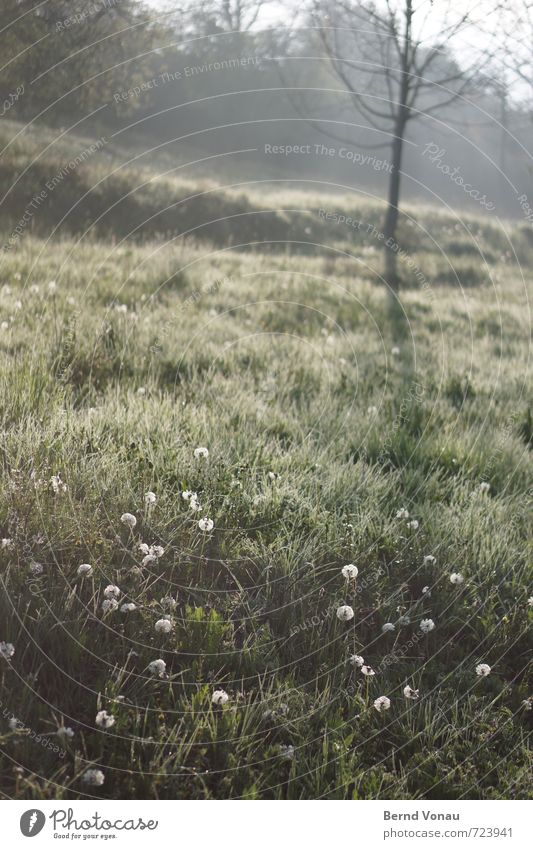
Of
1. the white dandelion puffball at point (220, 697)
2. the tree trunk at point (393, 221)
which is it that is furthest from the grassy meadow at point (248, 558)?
the tree trunk at point (393, 221)

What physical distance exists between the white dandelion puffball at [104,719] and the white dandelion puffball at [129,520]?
0.77 meters

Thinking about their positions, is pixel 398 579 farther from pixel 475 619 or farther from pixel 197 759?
pixel 197 759

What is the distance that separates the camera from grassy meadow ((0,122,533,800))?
2.25 metres

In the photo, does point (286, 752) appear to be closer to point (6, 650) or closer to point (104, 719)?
point (104, 719)

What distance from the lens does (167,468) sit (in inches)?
127

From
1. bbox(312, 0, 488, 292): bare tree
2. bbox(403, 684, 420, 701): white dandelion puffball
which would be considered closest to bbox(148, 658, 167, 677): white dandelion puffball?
bbox(403, 684, 420, 701): white dandelion puffball

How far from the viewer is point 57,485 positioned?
2.90 metres

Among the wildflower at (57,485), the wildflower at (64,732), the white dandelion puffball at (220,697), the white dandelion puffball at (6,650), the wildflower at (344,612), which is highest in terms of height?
the wildflower at (57,485)

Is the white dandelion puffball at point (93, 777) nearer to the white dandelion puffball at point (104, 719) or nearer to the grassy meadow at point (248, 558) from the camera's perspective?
the grassy meadow at point (248, 558)

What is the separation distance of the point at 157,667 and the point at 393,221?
7867 millimetres

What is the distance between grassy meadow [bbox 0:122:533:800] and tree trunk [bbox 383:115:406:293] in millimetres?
2833

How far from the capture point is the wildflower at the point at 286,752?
221 cm

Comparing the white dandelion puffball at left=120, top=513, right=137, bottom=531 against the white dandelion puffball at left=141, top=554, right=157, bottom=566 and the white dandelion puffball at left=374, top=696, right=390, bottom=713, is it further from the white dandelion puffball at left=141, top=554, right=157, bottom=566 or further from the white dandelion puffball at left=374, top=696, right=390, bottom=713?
the white dandelion puffball at left=374, top=696, right=390, bottom=713

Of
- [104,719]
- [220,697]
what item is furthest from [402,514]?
[104,719]
